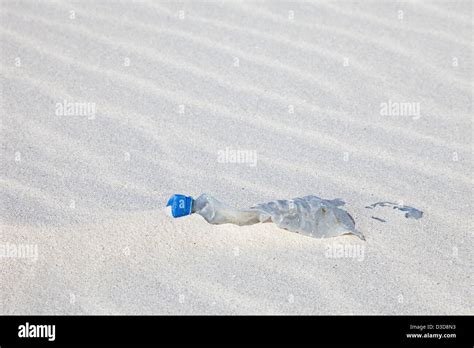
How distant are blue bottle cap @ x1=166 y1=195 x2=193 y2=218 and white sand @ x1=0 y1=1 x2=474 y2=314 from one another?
0.04 m

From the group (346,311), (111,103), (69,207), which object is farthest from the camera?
(111,103)

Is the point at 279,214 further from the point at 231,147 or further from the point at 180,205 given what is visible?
the point at 231,147

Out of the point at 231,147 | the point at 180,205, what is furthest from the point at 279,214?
the point at 231,147

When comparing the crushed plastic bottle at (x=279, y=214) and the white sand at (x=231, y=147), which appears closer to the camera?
the white sand at (x=231, y=147)

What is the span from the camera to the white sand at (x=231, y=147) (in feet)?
9.78

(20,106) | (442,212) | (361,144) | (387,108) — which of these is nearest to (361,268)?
(442,212)

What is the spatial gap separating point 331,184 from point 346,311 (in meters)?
0.89

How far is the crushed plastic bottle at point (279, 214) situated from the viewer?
3191 millimetres

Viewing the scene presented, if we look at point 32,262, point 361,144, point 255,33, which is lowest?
point 32,262

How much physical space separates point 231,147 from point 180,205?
802 millimetres

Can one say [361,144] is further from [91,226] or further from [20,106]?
[20,106]

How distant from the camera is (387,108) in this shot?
170 inches

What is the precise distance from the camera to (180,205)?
3.20m

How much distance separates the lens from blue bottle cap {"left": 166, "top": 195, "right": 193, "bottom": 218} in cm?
320
